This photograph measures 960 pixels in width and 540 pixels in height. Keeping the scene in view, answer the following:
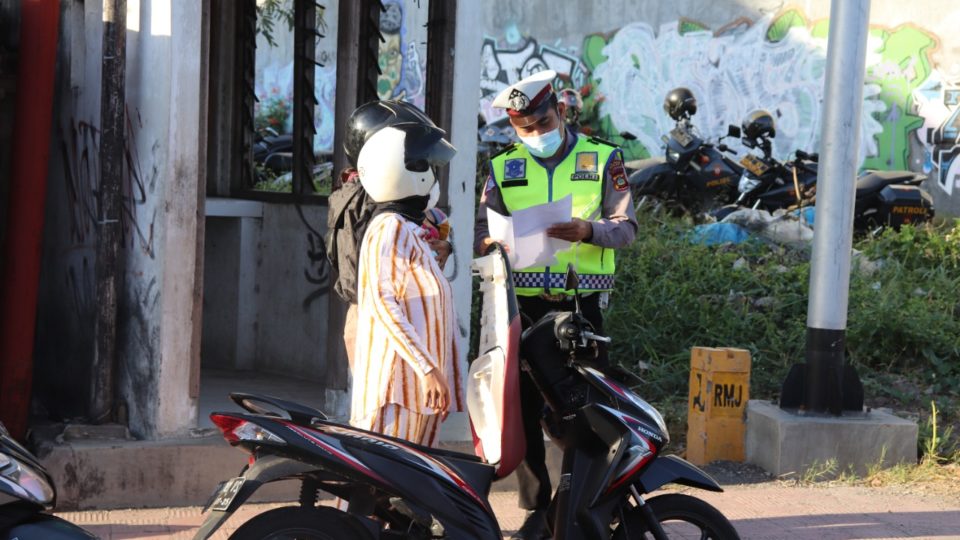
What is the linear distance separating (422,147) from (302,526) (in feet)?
4.06

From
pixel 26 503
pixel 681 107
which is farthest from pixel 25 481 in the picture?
pixel 681 107

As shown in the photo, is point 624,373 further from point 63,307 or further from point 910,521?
point 63,307

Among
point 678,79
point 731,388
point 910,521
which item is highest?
point 678,79

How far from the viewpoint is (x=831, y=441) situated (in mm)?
6434

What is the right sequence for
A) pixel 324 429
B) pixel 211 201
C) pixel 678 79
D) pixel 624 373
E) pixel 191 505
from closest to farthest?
pixel 324 429
pixel 624 373
pixel 191 505
pixel 211 201
pixel 678 79

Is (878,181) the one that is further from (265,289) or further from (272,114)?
(265,289)

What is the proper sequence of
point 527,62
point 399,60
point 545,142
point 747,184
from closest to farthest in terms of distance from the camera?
point 545,142
point 399,60
point 747,184
point 527,62

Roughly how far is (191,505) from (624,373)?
2.26m

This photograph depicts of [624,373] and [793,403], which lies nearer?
[624,373]

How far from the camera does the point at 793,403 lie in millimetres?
6660

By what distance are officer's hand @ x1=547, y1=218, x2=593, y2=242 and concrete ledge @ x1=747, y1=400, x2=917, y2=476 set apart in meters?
2.20

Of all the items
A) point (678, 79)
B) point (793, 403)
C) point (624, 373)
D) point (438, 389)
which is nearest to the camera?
point (438, 389)

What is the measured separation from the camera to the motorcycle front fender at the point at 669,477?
4.05 m

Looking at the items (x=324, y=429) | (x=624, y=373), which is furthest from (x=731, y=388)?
(x=324, y=429)
